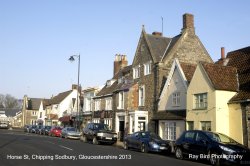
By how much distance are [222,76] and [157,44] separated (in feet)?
43.6

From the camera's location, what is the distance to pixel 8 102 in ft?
442

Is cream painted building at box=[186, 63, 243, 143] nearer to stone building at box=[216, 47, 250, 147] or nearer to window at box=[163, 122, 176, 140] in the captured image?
stone building at box=[216, 47, 250, 147]

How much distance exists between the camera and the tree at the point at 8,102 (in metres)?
134

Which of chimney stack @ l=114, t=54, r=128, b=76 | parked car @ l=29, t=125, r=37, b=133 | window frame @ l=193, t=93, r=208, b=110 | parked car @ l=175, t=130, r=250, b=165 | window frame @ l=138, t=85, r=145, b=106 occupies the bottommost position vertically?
parked car @ l=29, t=125, r=37, b=133

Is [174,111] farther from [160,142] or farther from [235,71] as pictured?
[160,142]

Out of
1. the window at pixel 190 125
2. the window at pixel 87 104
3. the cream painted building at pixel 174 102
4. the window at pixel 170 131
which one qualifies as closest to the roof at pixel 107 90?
the window at pixel 87 104

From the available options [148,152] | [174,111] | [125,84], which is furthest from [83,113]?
[148,152]

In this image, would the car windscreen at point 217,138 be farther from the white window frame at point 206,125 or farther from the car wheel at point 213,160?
the white window frame at point 206,125

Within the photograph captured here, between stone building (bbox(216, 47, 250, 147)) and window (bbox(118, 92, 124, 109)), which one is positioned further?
window (bbox(118, 92, 124, 109))

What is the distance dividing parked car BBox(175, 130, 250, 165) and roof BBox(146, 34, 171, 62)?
16792 millimetres

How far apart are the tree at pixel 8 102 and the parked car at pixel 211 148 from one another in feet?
413

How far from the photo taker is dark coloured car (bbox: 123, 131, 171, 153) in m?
21.2

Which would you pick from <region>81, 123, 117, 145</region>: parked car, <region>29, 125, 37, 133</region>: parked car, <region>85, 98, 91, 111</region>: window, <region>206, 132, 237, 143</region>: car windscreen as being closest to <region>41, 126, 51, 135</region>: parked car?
<region>29, 125, 37, 133</region>: parked car

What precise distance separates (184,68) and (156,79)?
4447mm
